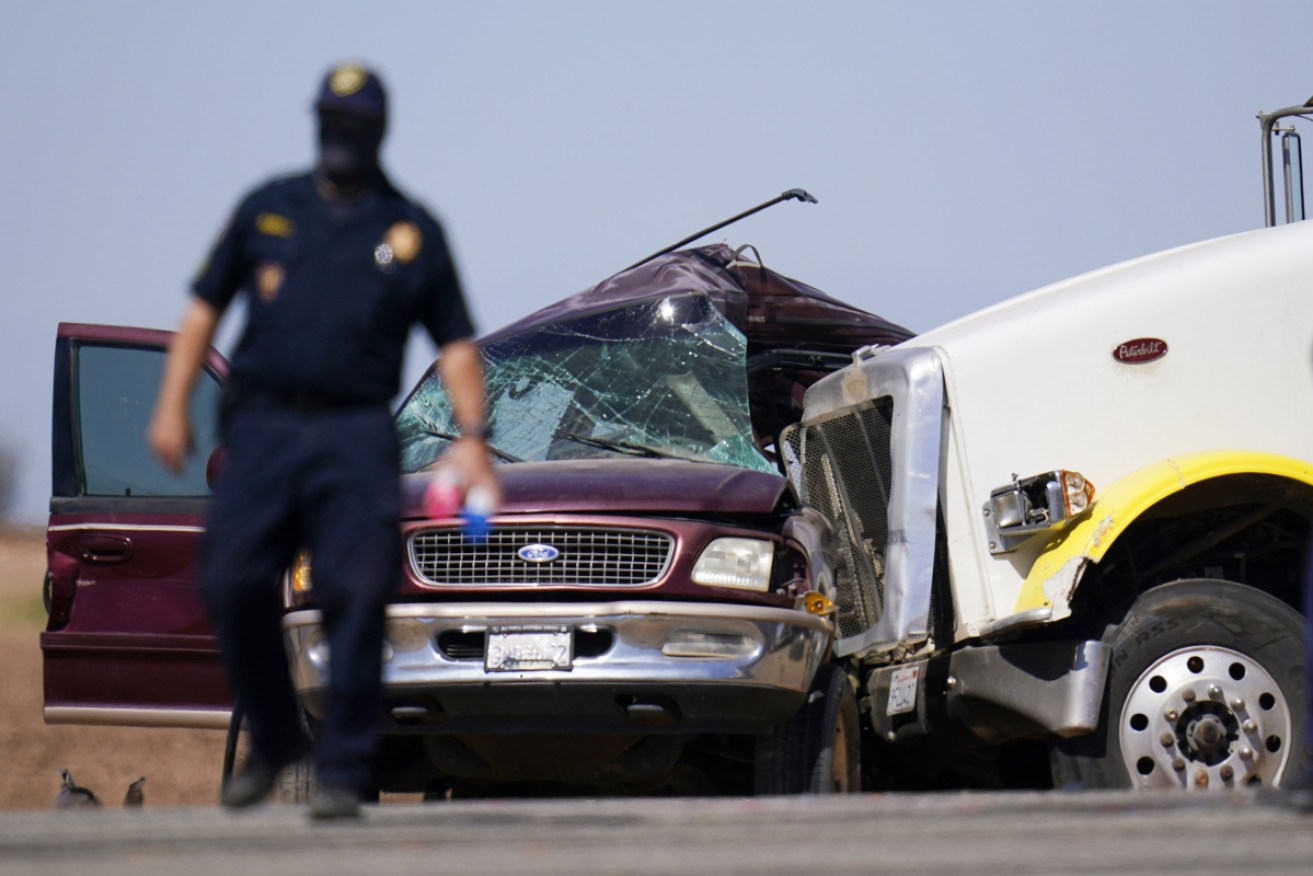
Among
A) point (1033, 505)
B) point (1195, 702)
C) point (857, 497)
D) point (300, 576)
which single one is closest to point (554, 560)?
point (300, 576)

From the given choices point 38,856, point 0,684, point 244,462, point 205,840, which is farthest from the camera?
point 0,684

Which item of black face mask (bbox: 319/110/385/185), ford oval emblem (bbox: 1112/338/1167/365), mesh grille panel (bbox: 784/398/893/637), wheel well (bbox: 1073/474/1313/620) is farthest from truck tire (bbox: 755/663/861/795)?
black face mask (bbox: 319/110/385/185)

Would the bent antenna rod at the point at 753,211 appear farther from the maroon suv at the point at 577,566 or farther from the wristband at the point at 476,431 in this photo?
the wristband at the point at 476,431

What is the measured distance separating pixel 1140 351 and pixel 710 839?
160 inches

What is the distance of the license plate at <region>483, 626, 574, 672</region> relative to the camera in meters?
6.75

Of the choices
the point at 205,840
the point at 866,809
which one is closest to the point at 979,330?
the point at 866,809

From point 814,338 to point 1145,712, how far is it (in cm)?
276

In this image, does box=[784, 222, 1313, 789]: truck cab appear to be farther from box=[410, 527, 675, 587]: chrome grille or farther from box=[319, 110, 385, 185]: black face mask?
box=[319, 110, 385, 185]: black face mask

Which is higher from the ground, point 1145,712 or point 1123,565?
point 1123,565

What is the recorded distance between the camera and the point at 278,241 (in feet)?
15.6

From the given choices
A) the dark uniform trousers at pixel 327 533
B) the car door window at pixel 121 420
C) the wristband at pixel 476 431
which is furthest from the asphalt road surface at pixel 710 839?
the car door window at pixel 121 420

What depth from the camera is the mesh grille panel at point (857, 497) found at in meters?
8.27

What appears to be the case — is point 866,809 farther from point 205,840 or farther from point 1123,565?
point 1123,565

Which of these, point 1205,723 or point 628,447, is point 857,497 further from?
point 1205,723
